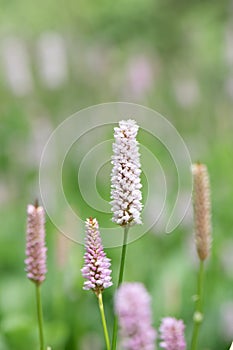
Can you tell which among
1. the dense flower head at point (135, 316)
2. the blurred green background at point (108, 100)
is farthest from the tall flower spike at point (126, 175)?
the blurred green background at point (108, 100)

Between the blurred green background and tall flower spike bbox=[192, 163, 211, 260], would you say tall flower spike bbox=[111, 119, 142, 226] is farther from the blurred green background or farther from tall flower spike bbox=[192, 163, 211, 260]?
the blurred green background

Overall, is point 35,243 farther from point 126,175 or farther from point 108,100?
point 108,100

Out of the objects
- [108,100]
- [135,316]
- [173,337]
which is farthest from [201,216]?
[108,100]

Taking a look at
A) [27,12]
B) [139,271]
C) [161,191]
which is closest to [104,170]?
[161,191]

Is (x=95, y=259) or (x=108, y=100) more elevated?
(x=108, y=100)

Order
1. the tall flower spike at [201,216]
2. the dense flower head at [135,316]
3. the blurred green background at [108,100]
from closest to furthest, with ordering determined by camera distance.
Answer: the dense flower head at [135,316] → the tall flower spike at [201,216] → the blurred green background at [108,100]

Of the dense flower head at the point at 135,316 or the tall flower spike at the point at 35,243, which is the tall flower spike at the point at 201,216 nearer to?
the tall flower spike at the point at 35,243

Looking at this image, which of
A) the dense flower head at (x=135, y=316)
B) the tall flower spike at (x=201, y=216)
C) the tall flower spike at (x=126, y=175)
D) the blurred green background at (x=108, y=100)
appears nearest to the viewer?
the dense flower head at (x=135, y=316)

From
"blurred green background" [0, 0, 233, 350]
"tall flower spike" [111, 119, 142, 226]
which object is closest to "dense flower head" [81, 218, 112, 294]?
"tall flower spike" [111, 119, 142, 226]
